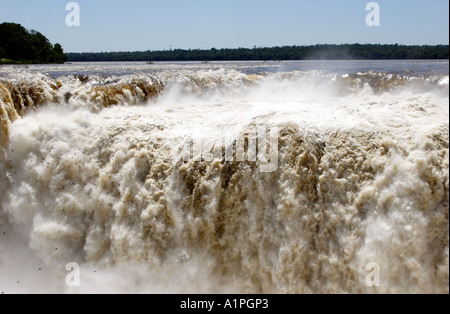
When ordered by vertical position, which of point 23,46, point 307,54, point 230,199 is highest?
point 23,46

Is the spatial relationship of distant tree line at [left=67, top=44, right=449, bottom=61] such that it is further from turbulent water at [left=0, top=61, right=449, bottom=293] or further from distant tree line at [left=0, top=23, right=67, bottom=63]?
distant tree line at [left=0, top=23, right=67, bottom=63]

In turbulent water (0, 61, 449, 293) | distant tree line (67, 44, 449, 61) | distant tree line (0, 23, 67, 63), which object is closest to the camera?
turbulent water (0, 61, 449, 293)

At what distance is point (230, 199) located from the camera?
5.84m

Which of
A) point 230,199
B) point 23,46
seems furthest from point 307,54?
point 230,199

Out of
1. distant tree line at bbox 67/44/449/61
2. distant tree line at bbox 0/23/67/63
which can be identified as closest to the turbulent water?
distant tree line at bbox 67/44/449/61

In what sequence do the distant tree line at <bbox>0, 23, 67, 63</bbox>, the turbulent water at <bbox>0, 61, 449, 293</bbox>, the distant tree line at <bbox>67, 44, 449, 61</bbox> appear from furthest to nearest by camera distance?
the distant tree line at <bbox>0, 23, 67, 63</bbox>
the distant tree line at <bbox>67, 44, 449, 61</bbox>
the turbulent water at <bbox>0, 61, 449, 293</bbox>

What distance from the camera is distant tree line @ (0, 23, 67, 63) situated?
135 ft

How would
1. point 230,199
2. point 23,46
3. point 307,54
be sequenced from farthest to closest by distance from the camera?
1. point 23,46
2. point 307,54
3. point 230,199

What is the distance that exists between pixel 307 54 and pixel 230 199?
106ft

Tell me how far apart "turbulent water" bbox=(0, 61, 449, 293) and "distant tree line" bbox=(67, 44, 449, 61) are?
11.2 feet

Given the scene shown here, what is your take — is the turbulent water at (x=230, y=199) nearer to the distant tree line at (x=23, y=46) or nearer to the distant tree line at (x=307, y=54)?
the distant tree line at (x=307, y=54)

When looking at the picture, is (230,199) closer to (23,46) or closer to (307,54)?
(307,54)

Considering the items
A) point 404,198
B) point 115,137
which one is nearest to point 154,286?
point 115,137
